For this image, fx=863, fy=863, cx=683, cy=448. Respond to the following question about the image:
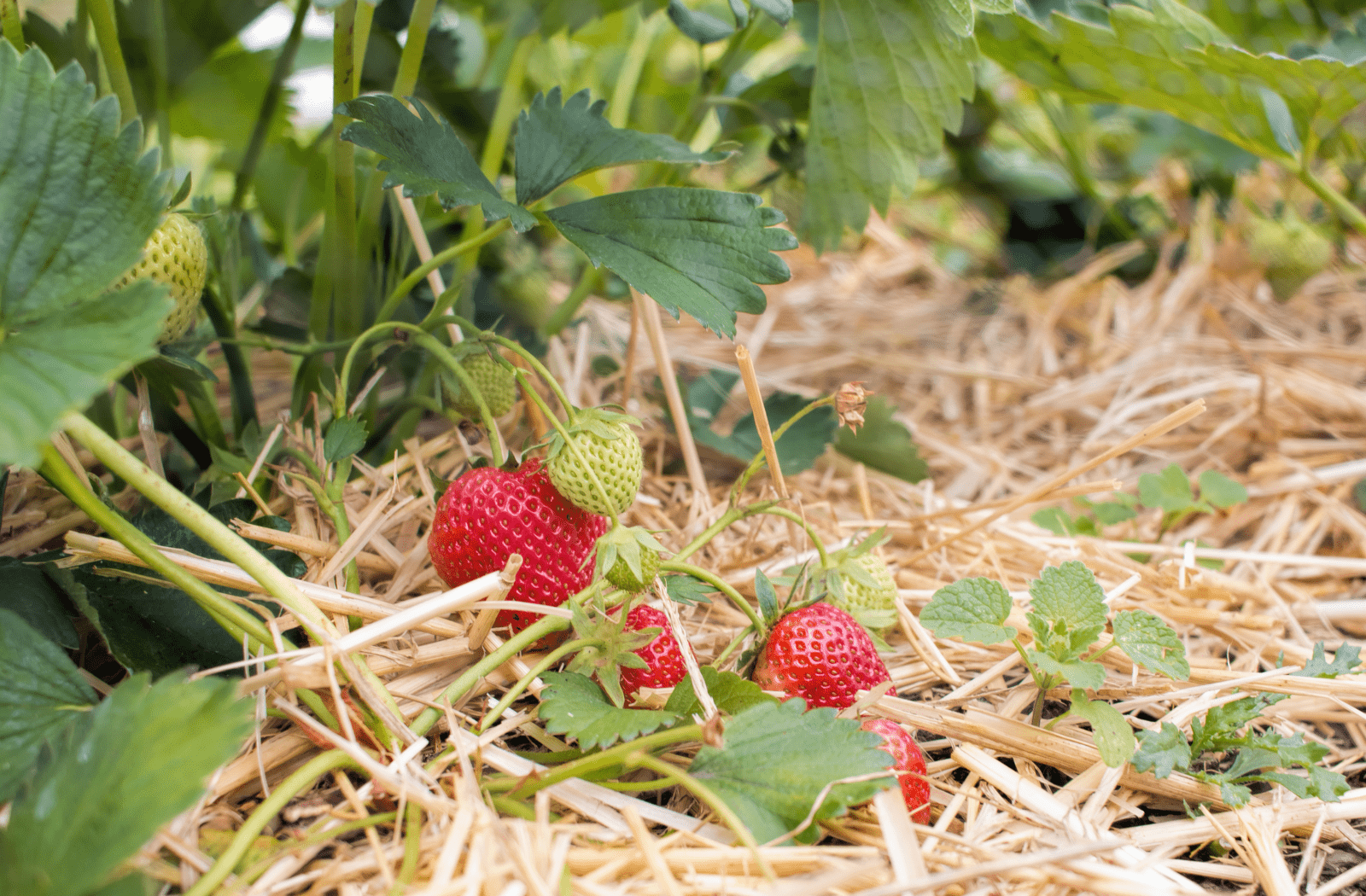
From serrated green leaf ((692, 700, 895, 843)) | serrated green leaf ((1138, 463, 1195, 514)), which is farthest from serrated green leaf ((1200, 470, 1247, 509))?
serrated green leaf ((692, 700, 895, 843))

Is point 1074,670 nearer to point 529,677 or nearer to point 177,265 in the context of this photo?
point 529,677

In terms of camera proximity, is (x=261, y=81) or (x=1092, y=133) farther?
(x=1092, y=133)

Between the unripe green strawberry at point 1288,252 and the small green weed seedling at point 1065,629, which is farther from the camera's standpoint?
the unripe green strawberry at point 1288,252

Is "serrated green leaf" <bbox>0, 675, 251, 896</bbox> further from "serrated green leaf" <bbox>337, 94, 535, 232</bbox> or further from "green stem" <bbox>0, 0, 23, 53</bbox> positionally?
"green stem" <bbox>0, 0, 23, 53</bbox>

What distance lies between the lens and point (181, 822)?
475 mm

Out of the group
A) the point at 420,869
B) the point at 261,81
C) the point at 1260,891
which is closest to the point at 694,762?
the point at 420,869

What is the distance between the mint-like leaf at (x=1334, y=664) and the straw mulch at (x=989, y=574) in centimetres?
2

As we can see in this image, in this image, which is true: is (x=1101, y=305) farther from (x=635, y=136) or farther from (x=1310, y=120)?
(x=635, y=136)

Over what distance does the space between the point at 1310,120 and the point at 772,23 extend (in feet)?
2.19

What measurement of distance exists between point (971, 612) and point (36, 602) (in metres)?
0.64

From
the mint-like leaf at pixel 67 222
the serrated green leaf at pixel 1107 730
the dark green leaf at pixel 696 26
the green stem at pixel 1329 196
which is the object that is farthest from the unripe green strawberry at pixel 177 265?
the green stem at pixel 1329 196

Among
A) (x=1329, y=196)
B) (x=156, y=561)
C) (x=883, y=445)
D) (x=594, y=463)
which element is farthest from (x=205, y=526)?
(x=1329, y=196)

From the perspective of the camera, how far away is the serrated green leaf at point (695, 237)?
2.15ft

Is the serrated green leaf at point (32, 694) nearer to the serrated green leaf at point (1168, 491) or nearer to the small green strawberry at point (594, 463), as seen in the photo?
the small green strawberry at point (594, 463)
